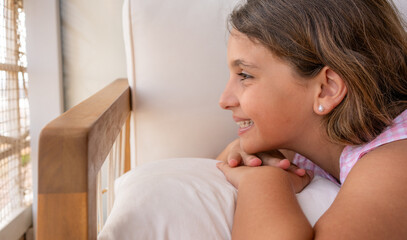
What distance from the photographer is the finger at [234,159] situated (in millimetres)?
713

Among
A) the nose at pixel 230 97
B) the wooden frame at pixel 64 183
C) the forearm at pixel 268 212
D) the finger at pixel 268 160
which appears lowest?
the forearm at pixel 268 212

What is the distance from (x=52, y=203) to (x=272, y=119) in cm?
45

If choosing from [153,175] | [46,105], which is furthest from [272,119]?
[46,105]

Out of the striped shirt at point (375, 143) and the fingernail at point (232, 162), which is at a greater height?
the striped shirt at point (375, 143)

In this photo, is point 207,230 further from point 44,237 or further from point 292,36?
point 292,36

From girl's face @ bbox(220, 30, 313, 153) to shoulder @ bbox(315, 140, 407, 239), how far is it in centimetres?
20

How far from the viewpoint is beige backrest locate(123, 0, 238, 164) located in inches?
37.1

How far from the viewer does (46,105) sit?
3.88ft

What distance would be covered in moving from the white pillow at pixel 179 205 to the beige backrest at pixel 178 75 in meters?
0.32

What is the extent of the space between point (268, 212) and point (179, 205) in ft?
0.40

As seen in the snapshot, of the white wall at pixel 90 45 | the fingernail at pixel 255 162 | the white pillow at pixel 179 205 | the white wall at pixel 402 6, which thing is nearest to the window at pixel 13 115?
the white wall at pixel 90 45

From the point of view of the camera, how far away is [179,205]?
518 millimetres

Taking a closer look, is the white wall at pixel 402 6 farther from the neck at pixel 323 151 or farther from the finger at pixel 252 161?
Result: the finger at pixel 252 161

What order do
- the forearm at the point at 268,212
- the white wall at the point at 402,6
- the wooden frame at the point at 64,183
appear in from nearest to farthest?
the wooden frame at the point at 64,183 < the forearm at the point at 268,212 < the white wall at the point at 402,6
